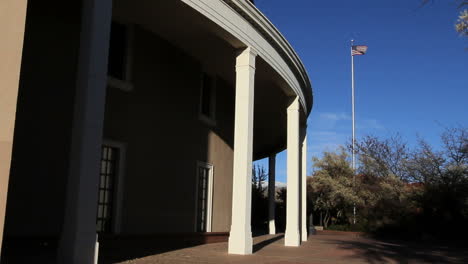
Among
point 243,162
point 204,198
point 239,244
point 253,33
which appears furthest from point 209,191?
point 253,33

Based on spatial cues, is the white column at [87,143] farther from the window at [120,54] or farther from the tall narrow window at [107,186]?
the window at [120,54]

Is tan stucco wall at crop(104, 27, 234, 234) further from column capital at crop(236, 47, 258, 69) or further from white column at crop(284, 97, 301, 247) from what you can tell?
column capital at crop(236, 47, 258, 69)

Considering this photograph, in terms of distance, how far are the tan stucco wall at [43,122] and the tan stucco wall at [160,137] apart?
1.25m

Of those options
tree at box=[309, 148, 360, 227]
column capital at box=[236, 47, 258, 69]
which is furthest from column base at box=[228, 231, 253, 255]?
tree at box=[309, 148, 360, 227]

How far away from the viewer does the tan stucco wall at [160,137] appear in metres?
10.8

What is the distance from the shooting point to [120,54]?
10961mm

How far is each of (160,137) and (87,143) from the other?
238 inches

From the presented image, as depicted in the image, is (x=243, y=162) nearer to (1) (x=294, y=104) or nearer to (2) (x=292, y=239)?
(2) (x=292, y=239)

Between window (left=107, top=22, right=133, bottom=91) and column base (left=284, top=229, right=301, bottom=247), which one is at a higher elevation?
window (left=107, top=22, right=133, bottom=91)

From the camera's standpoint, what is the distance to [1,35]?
4723mm

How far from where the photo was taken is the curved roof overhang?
30.1 feet

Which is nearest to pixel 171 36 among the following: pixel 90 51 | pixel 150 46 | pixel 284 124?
pixel 150 46

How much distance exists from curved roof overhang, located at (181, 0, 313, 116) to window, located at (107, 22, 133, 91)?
253cm

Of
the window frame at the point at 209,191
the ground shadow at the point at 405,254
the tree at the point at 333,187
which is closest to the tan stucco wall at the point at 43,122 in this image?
the window frame at the point at 209,191
